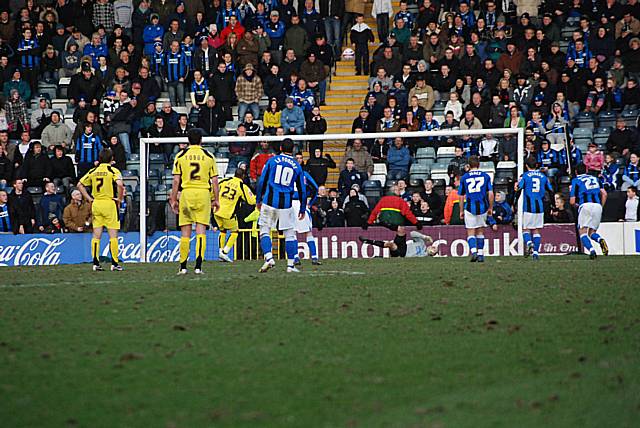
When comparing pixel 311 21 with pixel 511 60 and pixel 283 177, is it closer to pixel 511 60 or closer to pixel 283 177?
pixel 511 60

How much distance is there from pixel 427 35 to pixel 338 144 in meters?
5.10

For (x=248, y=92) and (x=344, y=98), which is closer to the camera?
(x=248, y=92)

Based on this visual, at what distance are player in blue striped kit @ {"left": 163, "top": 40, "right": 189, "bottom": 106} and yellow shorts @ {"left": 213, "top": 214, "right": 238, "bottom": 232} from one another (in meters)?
7.35

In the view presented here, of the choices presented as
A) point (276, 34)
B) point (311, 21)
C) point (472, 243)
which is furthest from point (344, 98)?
point (472, 243)

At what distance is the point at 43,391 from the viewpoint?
6863 mm

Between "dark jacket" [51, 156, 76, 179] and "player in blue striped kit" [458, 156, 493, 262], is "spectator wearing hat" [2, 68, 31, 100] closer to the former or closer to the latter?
"dark jacket" [51, 156, 76, 179]

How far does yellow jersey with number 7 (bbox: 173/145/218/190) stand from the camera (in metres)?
15.2

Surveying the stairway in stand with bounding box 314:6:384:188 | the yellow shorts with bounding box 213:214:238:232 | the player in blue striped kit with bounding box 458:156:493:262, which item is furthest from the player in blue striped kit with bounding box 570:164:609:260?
the stairway in stand with bounding box 314:6:384:188

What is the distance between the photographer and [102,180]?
18.5m

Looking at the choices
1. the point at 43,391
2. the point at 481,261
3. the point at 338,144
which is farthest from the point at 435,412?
the point at 338,144

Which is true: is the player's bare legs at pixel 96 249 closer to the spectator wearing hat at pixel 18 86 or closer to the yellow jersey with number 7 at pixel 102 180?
the yellow jersey with number 7 at pixel 102 180

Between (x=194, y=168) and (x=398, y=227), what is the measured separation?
938 cm

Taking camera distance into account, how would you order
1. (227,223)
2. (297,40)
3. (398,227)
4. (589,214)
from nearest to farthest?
(589,214), (227,223), (398,227), (297,40)

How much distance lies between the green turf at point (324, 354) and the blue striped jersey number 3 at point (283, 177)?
263 centimetres
